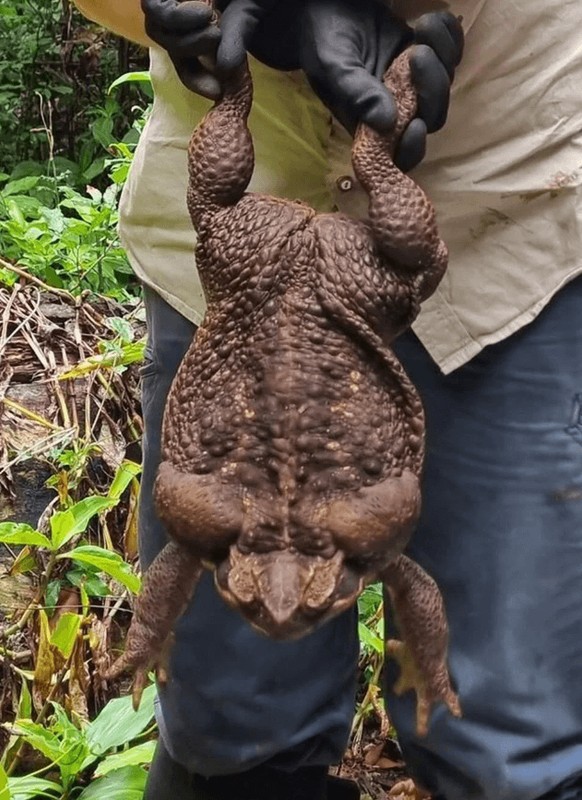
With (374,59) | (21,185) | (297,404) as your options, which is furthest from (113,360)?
(21,185)

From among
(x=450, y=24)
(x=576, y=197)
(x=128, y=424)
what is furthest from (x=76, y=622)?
(x=450, y=24)

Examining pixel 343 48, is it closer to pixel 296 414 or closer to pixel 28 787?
pixel 296 414

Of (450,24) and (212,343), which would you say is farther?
(450,24)

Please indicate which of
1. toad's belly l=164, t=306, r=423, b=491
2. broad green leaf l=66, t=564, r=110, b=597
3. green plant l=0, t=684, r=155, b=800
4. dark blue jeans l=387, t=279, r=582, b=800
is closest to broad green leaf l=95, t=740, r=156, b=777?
green plant l=0, t=684, r=155, b=800

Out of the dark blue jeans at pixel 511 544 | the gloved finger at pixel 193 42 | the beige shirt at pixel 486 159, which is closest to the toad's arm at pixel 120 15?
the beige shirt at pixel 486 159

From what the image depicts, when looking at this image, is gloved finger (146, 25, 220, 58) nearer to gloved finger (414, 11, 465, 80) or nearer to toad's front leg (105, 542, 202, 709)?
gloved finger (414, 11, 465, 80)

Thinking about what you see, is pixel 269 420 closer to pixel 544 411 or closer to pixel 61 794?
pixel 544 411

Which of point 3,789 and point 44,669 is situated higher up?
point 3,789

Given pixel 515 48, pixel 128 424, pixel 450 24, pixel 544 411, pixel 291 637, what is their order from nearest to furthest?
pixel 291 637, pixel 450 24, pixel 515 48, pixel 544 411, pixel 128 424
